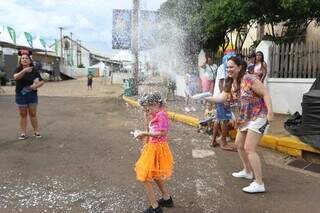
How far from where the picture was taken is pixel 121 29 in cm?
1959

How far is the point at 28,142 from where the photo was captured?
27.6 ft

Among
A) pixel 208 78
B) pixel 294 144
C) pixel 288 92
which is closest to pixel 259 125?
pixel 294 144

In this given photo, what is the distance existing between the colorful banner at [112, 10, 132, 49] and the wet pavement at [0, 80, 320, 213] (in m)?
10.3

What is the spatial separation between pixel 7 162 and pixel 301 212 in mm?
4258

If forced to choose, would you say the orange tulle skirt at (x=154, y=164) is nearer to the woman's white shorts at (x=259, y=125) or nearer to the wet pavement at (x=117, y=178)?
the wet pavement at (x=117, y=178)

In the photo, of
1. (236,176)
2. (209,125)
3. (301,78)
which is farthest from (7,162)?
(301,78)

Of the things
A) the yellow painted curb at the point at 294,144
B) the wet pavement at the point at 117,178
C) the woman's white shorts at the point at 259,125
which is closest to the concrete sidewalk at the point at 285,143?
the yellow painted curb at the point at 294,144

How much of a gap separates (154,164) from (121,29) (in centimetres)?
1551

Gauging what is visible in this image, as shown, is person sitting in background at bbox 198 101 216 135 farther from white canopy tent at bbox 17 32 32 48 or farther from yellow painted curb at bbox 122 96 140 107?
white canopy tent at bbox 17 32 32 48

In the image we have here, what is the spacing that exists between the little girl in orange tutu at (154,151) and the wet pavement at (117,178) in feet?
1.38

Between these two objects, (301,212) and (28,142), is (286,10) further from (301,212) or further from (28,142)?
(301,212)

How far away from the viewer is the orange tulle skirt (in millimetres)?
4605

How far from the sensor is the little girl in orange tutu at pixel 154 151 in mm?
4617

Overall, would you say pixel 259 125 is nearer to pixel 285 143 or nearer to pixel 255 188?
pixel 255 188
